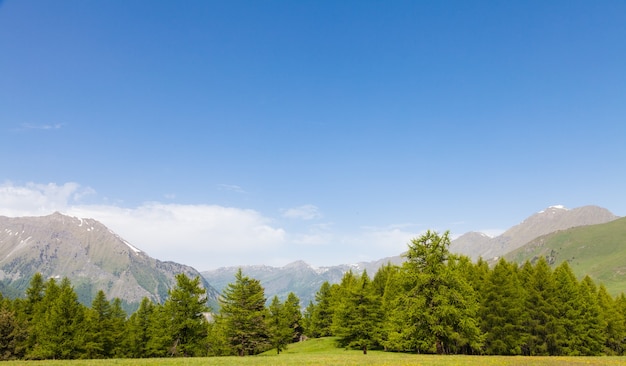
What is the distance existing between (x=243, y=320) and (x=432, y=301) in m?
30.1

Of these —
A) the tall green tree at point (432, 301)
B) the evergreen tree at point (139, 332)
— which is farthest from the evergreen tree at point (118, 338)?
the tall green tree at point (432, 301)

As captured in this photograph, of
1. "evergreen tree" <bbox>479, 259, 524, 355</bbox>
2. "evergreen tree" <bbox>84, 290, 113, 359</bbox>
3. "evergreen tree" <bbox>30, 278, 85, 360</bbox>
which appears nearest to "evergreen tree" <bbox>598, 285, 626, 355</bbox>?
"evergreen tree" <bbox>479, 259, 524, 355</bbox>

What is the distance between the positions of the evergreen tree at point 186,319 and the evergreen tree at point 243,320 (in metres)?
4.30

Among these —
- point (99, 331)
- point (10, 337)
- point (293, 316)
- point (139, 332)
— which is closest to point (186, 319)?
point (99, 331)

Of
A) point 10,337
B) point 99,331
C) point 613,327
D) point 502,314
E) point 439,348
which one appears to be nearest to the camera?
point 439,348

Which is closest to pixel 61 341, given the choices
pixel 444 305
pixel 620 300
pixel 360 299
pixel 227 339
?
pixel 227 339

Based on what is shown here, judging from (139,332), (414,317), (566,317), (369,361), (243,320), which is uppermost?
(414,317)

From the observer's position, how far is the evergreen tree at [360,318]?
67.1m

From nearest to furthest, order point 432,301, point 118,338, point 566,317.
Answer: point 432,301 < point 566,317 < point 118,338

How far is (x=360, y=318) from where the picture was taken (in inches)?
2665

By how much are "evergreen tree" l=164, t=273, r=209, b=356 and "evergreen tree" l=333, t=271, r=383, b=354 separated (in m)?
25.4

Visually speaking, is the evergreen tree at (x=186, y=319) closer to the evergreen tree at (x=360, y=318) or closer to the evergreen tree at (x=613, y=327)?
the evergreen tree at (x=360, y=318)

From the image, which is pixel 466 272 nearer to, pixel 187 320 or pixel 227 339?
pixel 227 339

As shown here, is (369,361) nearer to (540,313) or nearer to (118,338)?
(540,313)
